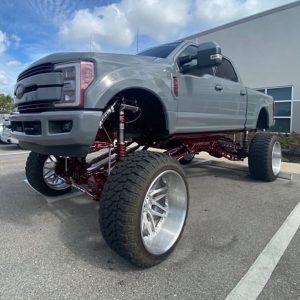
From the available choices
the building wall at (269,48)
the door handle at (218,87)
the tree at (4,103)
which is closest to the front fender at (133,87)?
the door handle at (218,87)

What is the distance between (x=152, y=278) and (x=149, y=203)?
2.20 ft

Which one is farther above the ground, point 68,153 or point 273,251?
point 68,153

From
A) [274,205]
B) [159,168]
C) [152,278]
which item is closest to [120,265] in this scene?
[152,278]

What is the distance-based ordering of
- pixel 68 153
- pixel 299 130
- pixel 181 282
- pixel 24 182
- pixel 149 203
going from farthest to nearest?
1. pixel 299 130
2. pixel 24 182
3. pixel 149 203
4. pixel 68 153
5. pixel 181 282

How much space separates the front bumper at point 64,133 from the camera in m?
2.38

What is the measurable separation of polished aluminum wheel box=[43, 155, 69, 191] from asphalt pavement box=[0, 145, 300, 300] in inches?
10.3

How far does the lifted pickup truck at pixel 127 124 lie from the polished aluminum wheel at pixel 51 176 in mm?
17

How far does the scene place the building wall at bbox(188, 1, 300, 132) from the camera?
11.4 m

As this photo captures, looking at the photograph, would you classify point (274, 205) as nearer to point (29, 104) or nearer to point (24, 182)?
point (29, 104)

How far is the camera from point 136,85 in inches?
111

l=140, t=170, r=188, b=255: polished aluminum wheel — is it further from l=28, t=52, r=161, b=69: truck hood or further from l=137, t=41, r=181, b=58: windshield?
l=137, t=41, r=181, b=58: windshield

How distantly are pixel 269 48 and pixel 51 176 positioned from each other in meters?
11.0

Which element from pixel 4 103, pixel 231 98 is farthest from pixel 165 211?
pixel 4 103

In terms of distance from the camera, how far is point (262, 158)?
216 inches
